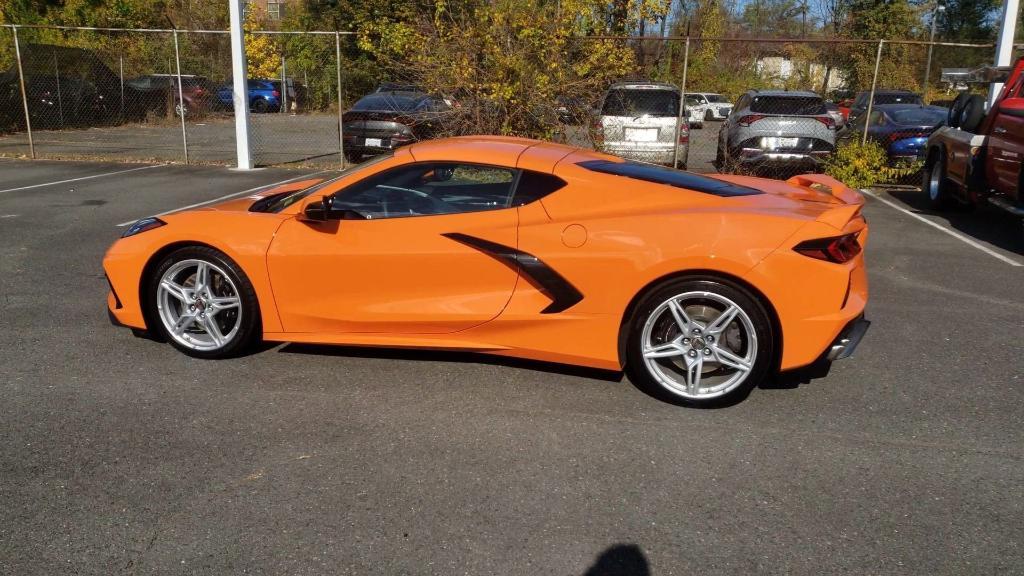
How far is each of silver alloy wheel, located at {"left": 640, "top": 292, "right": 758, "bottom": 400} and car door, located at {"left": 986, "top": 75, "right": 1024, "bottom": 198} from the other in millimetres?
6233

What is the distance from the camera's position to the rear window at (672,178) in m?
4.55

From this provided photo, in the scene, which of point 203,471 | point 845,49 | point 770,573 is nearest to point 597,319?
point 770,573

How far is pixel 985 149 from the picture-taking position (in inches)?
374

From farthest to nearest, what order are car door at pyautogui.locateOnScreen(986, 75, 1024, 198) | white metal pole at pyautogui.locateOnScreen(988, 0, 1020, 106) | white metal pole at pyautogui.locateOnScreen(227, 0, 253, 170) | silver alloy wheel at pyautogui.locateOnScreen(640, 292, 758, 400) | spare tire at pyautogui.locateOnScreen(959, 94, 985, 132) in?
white metal pole at pyautogui.locateOnScreen(227, 0, 253, 170) < white metal pole at pyautogui.locateOnScreen(988, 0, 1020, 106) < spare tire at pyautogui.locateOnScreen(959, 94, 985, 132) < car door at pyautogui.locateOnScreen(986, 75, 1024, 198) < silver alloy wheel at pyautogui.locateOnScreen(640, 292, 758, 400)

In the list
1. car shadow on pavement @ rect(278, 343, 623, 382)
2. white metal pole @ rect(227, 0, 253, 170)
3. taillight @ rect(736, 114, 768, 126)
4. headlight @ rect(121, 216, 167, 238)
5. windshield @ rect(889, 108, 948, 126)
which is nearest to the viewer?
car shadow on pavement @ rect(278, 343, 623, 382)

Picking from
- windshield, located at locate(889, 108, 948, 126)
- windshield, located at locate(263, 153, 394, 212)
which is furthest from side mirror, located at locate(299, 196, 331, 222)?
windshield, located at locate(889, 108, 948, 126)

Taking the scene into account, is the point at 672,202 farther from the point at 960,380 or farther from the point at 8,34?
the point at 8,34

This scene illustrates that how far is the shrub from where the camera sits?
532 inches

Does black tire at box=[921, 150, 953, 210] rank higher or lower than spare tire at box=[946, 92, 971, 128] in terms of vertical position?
lower

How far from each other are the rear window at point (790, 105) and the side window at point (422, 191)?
9.95 metres

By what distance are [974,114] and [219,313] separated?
9185 millimetres

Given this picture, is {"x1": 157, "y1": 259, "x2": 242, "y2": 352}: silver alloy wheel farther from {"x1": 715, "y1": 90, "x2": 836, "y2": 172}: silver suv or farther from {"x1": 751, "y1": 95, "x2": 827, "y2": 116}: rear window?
{"x1": 751, "y1": 95, "x2": 827, "y2": 116}: rear window

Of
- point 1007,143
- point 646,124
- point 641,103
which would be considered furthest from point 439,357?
point 641,103

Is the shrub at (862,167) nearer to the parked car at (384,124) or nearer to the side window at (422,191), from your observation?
the parked car at (384,124)
